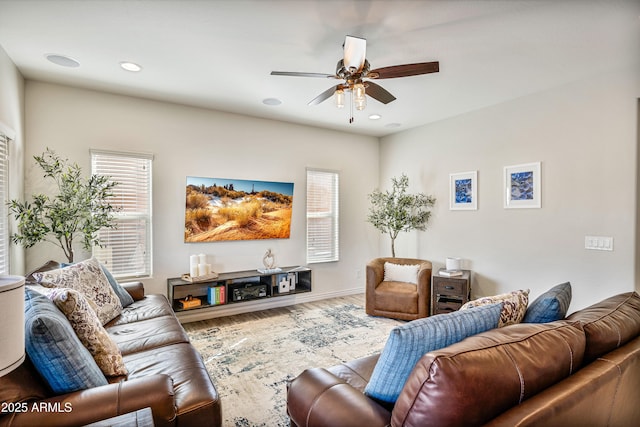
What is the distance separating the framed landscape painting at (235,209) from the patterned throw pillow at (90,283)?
1353 millimetres

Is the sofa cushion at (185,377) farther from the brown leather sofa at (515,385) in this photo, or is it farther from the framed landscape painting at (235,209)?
the framed landscape painting at (235,209)

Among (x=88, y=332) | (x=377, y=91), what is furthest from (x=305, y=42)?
(x=88, y=332)

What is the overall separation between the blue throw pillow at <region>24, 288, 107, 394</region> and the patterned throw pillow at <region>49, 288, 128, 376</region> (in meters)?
0.18

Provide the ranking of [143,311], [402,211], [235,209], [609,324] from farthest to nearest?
1. [402,211]
2. [235,209]
3. [143,311]
4. [609,324]

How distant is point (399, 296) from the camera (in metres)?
3.97

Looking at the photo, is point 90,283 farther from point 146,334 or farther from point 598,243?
point 598,243

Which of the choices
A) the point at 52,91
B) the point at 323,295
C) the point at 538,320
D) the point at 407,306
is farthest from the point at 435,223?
the point at 52,91

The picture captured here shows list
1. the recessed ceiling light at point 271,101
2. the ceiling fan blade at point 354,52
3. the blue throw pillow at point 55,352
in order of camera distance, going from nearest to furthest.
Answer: the blue throw pillow at point 55,352 < the ceiling fan blade at point 354,52 < the recessed ceiling light at point 271,101

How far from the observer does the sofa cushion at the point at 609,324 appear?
53.4 inches

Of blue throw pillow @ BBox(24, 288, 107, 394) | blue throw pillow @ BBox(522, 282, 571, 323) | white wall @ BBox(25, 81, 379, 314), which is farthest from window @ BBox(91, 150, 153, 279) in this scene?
blue throw pillow @ BBox(522, 282, 571, 323)

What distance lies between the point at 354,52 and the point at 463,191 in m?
2.90

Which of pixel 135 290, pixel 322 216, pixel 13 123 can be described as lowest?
pixel 135 290

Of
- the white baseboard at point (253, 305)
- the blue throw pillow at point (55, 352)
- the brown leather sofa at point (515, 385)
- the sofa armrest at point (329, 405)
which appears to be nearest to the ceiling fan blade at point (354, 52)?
the brown leather sofa at point (515, 385)

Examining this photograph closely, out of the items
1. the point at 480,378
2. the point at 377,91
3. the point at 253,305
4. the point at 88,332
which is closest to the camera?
the point at 480,378
